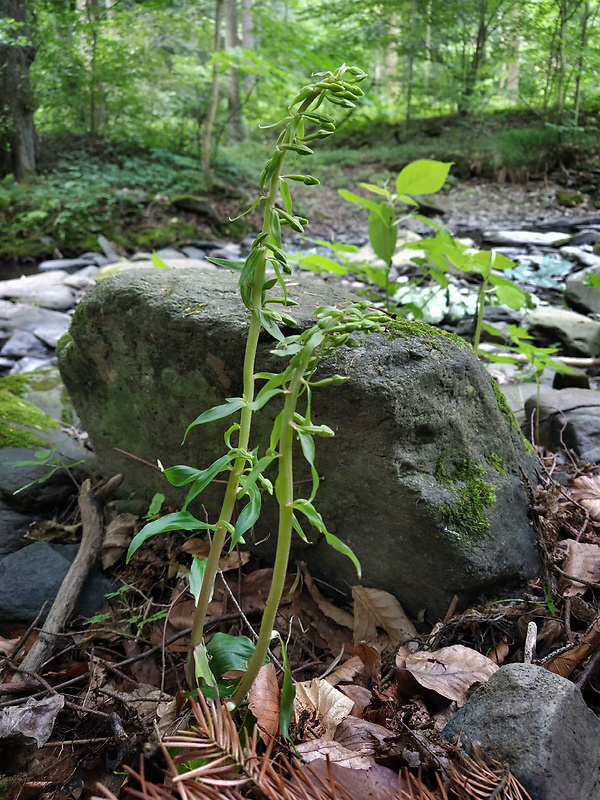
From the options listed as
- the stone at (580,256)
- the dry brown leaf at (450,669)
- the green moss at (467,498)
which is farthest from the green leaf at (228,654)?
the stone at (580,256)

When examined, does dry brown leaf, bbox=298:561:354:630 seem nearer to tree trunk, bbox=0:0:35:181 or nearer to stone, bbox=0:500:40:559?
stone, bbox=0:500:40:559

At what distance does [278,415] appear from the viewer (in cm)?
112

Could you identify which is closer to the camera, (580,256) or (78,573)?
(78,573)

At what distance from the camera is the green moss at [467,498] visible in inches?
63.3

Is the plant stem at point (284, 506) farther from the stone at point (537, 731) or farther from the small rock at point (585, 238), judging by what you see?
the small rock at point (585, 238)

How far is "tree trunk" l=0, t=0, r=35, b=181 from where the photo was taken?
26.2ft

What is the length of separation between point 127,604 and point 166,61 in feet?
44.5

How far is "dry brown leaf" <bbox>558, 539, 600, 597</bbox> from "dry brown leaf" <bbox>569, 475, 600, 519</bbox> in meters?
0.25

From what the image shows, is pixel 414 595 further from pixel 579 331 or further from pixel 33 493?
pixel 579 331

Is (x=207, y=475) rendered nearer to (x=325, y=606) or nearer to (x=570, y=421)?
(x=325, y=606)

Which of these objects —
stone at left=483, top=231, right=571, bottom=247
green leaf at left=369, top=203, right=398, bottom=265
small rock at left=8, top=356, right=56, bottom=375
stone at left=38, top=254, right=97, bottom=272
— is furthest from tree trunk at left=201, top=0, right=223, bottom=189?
green leaf at left=369, top=203, right=398, bottom=265

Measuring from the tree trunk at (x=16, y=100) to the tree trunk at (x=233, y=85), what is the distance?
505 cm

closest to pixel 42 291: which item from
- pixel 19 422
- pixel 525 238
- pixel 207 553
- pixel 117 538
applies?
pixel 19 422

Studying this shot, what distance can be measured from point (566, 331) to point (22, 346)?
4642 millimetres
